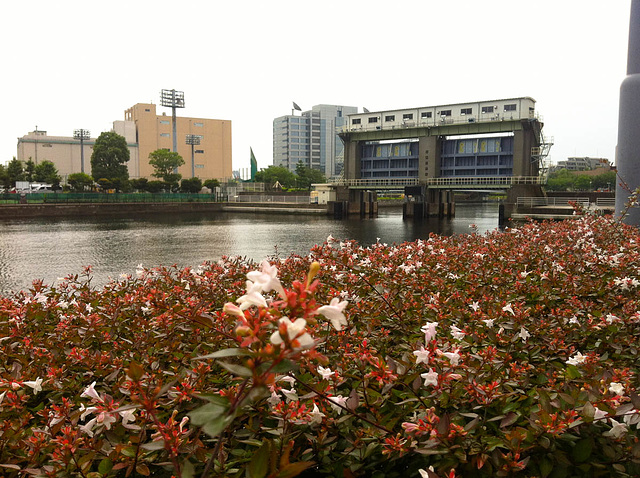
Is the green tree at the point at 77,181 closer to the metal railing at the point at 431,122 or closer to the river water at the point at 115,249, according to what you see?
the river water at the point at 115,249

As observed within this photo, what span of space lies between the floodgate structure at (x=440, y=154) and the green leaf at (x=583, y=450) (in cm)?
4271

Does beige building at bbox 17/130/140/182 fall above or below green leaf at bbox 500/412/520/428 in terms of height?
above

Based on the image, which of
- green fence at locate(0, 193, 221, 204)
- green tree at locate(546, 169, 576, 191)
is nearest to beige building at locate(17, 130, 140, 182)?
green fence at locate(0, 193, 221, 204)

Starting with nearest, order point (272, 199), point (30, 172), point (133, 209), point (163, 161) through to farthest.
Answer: point (133, 209)
point (30, 172)
point (272, 199)
point (163, 161)

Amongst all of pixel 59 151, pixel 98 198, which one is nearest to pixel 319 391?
pixel 98 198

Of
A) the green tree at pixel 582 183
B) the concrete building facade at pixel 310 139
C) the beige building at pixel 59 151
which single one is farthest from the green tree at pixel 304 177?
the green tree at pixel 582 183

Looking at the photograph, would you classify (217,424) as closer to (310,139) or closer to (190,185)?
(190,185)

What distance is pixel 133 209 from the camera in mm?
48656

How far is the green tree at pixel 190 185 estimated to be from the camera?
191 feet

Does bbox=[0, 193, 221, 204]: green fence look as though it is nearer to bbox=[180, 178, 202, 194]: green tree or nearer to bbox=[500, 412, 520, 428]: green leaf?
bbox=[180, 178, 202, 194]: green tree

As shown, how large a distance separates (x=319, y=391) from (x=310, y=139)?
139800 millimetres

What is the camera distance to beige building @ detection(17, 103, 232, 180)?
71.3 metres

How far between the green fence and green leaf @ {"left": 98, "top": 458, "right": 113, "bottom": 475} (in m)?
46.6

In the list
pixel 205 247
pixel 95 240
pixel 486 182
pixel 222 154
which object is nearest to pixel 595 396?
pixel 205 247
